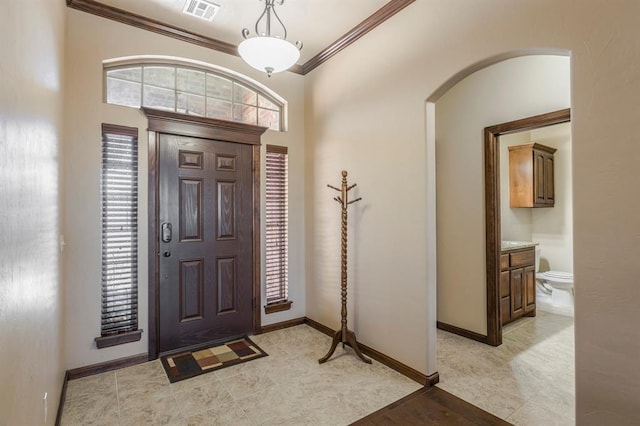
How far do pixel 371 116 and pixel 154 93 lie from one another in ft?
7.03

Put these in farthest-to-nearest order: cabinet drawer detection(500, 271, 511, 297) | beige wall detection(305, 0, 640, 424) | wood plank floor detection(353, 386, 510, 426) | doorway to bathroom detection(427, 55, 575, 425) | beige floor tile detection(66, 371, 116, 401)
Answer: cabinet drawer detection(500, 271, 511, 297)
doorway to bathroom detection(427, 55, 575, 425)
beige floor tile detection(66, 371, 116, 401)
wood plank floor detection(353, 386, 510, 426)
beige wall detection(305, 0, 640, 424)

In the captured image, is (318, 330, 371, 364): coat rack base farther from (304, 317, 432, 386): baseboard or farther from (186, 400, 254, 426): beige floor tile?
(186, 400, 254, 426): beige floor tile

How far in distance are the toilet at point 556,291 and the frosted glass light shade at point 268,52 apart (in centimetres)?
438

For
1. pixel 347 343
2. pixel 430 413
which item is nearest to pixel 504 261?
pixel 347 343

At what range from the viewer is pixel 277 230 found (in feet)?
12.5

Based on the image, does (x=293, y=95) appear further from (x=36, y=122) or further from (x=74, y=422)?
(x=74, y=422)

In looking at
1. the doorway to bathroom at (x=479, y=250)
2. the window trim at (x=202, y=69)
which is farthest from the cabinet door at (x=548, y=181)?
the window trim at (x=202, y=69)

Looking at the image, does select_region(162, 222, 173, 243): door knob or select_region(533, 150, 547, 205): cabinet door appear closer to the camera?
select_region(162, 222, 173, 243): door knob

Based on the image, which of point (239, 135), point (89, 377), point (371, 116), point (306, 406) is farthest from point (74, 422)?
point (371, 116)

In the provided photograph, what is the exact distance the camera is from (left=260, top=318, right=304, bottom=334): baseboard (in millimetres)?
3675

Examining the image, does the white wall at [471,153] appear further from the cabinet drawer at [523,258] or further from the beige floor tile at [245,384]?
the beige floor tile at [245,384]

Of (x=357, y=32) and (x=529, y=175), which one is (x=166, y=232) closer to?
(x=357, y=32)

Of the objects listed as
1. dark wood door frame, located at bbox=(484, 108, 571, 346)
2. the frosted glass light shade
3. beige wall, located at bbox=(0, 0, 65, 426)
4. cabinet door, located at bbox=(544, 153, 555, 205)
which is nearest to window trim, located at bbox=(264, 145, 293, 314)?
the frosted glass light shade

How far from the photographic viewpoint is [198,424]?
2090 mm
